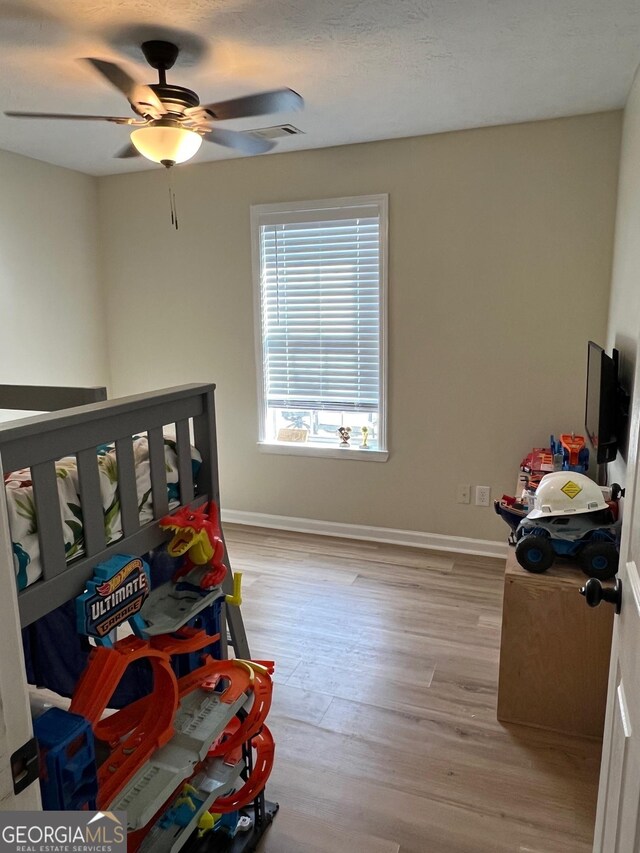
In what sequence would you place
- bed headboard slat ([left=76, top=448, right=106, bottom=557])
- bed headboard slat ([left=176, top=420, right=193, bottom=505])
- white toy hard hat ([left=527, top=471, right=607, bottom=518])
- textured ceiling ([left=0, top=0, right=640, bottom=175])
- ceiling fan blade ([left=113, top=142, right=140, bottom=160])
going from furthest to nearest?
ceiling fan blade ([left=113, top=142, right=140, bottom=160]) → white toy hard hat ([left=527, top=471, right=607, bottom=518]) → textured ceiling ([left=0, top=0, right=640, bottom=175]) → bed headboard slat ([left=176, top=420, right=193, bottom=505]) → bed headboard slat ([left=76, top=448, right=106, bottom=557])

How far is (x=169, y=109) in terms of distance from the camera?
81.0 inches

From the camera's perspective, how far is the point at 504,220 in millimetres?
3254

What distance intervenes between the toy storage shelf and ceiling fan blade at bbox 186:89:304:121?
1.80m

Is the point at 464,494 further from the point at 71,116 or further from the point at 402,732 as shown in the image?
the point at 71,116

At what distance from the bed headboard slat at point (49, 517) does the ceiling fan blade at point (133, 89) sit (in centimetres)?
130

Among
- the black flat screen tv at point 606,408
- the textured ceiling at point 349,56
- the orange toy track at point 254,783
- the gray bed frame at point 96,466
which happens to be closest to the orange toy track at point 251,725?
the orange toy track at point 254,783

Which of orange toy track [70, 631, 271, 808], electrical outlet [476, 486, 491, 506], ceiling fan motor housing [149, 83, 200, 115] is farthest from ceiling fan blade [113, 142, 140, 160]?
electrical outlet [476, 486, 491, 506]

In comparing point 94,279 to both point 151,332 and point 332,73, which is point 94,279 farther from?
point 332,73

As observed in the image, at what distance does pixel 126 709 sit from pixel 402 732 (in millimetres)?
1025

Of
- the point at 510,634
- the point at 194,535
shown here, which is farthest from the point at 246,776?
the point at 510,634

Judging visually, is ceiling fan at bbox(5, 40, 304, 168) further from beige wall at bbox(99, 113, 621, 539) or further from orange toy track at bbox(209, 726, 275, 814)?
orange toy track at bbox(209, 726, 275, 814)

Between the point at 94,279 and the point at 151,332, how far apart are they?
0.56 metres

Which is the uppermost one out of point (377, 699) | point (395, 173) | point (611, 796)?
point (395, 173)

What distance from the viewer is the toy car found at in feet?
6.64
